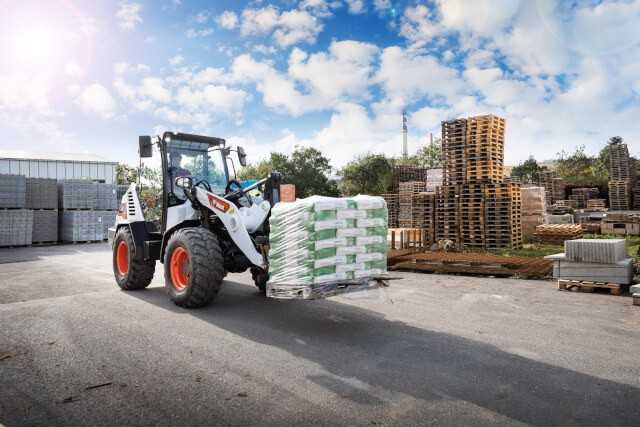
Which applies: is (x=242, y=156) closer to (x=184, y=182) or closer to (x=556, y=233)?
(x=184, y=182)

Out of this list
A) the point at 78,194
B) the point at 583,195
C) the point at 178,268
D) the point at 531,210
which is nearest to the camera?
the point at 178,268

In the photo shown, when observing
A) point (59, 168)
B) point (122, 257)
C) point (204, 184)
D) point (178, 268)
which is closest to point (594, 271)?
point (204, 184)

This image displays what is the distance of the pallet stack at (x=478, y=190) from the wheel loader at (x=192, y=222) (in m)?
8.87

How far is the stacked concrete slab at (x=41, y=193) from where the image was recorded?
1869cm

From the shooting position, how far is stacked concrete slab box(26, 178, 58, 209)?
18.7 m

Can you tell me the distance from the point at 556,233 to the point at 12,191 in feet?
68.5

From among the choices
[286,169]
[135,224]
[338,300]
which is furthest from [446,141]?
[286,169]

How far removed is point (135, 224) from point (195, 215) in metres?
1.41

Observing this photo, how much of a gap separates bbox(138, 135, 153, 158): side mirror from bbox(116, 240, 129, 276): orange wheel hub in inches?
87.6

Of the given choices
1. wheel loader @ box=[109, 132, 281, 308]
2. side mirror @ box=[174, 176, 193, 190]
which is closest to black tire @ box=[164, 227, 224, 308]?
wheel loader @ box=[109, 132, 281, 308]

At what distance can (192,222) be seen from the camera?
697cm

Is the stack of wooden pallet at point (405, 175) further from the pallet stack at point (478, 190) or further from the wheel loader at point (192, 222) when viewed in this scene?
the wheel loader at point (192, 222)

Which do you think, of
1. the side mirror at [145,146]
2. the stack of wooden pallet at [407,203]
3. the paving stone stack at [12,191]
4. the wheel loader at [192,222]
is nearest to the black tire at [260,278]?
the wheel loader at [192,222]

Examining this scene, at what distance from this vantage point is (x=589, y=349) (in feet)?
14.7
